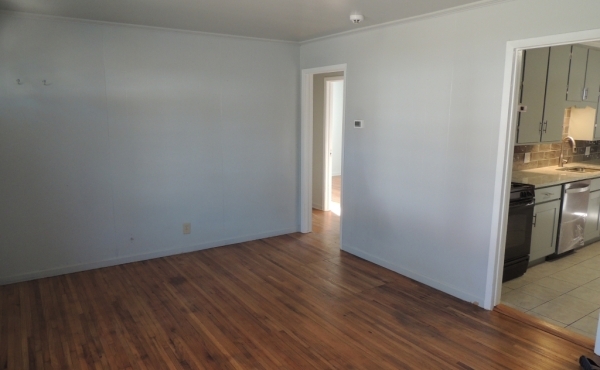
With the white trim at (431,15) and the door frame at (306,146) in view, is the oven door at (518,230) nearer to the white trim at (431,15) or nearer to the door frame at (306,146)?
the white trim at (431,15)

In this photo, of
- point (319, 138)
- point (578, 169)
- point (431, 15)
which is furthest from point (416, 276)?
point (319, 138)

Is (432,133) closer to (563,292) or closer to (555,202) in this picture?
(555,202)

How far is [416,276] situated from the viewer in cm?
393

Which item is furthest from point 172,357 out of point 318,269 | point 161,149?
point 161,149

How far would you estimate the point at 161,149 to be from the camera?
4340 millimetres

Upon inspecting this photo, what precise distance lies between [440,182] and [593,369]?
1.71 meters

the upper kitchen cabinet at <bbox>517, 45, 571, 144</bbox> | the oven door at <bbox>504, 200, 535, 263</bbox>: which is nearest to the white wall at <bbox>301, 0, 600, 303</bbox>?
the oven door at <bbox>504, 200, 535, 263</bbox>

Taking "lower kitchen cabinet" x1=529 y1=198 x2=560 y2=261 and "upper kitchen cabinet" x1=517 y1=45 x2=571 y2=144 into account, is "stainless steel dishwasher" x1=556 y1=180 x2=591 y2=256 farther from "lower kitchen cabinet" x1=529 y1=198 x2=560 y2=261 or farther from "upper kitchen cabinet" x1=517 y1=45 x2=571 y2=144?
"upper kitchen cabinet" x1=517 y1=45 x2=571 y2=144

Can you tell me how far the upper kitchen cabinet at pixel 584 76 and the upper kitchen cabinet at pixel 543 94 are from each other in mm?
135

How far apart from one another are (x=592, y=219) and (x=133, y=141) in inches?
210

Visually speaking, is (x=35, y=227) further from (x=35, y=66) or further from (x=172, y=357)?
(x=172, y=357)

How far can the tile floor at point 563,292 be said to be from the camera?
3.24m

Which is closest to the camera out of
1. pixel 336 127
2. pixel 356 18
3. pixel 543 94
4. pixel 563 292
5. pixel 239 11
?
pixel 239 11

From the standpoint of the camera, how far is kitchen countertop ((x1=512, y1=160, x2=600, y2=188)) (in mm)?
4093
